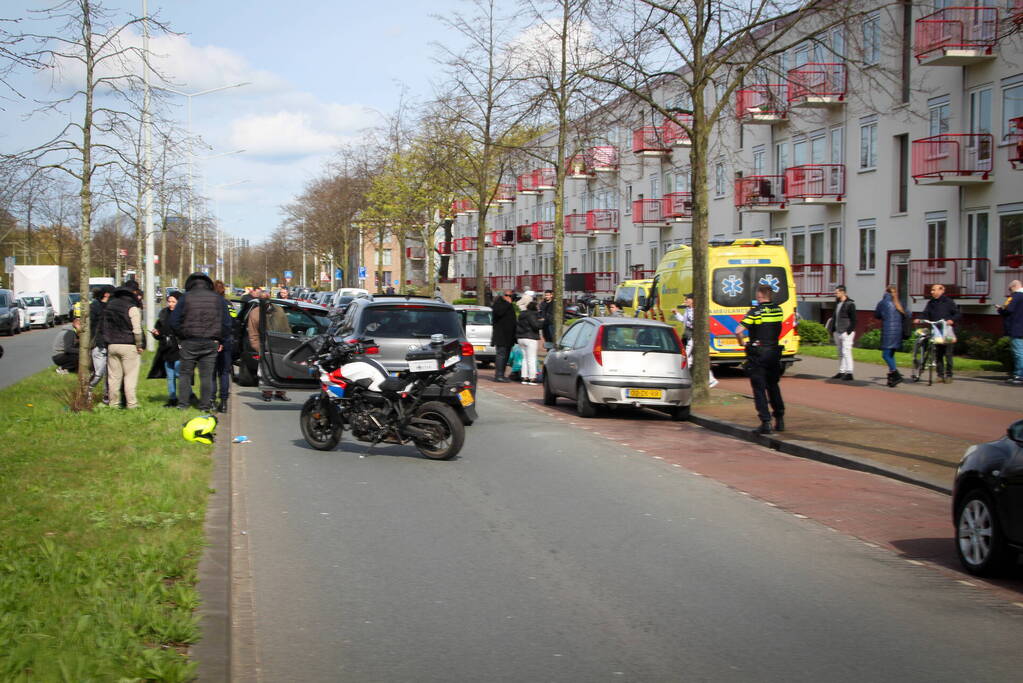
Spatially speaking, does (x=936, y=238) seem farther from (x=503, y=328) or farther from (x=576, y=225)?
(x=576, y=225)

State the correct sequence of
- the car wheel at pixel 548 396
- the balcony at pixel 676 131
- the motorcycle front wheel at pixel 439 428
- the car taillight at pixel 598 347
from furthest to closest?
the car wheel at pixel 548 396
the balcony at pixel 676 131
the car taillight at pixel 598 347
the motorcycle front wheel at pixel 439 428

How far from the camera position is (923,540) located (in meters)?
8.09

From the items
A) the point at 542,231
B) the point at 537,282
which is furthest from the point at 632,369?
the point at 537,282

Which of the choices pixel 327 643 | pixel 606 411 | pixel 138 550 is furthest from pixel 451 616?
pixel 606 411

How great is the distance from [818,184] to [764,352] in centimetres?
2437

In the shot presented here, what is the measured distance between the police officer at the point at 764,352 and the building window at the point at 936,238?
1895 cm

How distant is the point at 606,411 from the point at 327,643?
12.7 meters

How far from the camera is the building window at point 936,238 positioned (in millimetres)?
30797

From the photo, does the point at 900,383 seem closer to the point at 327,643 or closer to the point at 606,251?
the point at 327,643

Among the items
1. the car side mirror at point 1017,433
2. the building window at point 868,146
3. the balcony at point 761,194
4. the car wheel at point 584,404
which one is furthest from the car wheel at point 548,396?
the balcony at point 761,194

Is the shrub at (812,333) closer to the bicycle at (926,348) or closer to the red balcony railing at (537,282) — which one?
the bicycle at (926,348)

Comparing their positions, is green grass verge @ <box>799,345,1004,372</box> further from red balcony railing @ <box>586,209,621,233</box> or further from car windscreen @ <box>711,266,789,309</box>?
red balcony railing @ <box>586,209,621,233</box>

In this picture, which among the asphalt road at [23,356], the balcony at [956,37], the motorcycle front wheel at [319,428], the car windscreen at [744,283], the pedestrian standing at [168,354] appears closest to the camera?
the motorcycle front wheel at [319,428]

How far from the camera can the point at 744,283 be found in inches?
902
